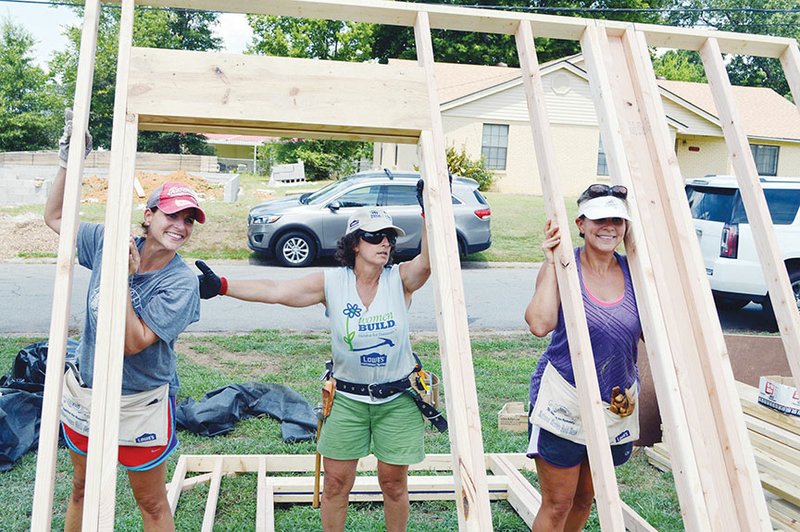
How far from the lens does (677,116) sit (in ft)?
76.5

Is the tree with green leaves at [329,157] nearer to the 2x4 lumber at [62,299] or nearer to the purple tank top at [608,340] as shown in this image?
the purple tank top at [608,340]

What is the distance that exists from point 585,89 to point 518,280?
488 inches

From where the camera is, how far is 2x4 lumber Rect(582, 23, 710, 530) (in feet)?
8.61

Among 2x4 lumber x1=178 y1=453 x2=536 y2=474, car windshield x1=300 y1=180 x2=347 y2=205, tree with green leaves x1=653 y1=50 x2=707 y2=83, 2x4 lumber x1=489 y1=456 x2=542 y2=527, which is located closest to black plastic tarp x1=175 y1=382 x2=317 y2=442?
2x4 lumber x1=178 y1=453 x2=536 y2=474

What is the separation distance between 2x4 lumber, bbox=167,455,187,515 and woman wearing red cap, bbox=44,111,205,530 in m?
1.16

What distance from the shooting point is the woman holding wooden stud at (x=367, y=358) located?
337 centimetres

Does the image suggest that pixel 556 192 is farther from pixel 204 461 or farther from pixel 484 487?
pixel 204 461

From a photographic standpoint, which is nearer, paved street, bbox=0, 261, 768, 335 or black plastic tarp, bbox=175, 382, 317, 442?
black plastic tarp, bbox=175, 382, 317, 442

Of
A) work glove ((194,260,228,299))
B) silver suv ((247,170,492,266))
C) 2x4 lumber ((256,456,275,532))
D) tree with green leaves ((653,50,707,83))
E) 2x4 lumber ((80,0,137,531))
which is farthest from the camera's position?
tree with green leaves ((653,50,707,83))

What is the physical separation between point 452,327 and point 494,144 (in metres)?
20.9

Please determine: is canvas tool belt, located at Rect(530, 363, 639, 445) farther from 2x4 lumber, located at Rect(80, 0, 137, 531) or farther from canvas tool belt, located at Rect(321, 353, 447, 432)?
2x4 lumber, located at Rect(80, 0, 137, 531)

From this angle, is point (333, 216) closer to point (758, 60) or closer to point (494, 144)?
point (494, 144)

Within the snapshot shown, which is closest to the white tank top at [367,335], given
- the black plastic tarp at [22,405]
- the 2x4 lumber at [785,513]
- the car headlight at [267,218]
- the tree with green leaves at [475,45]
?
→ the black plastic tarp at [22,405]

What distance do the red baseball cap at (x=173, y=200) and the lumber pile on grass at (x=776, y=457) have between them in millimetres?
3299
